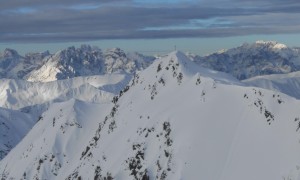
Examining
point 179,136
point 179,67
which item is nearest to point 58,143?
point 179,67

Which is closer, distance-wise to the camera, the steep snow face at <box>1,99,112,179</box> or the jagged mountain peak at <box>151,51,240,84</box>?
the jagged mountain peak at <box>151,51,240,84</box>

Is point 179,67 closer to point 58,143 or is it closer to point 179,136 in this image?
point 179,136

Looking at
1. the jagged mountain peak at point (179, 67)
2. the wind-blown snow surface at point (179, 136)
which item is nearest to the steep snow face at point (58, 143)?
the wind-blown snow surface at point (179, 136)

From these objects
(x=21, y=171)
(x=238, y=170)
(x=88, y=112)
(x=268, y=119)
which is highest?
(x=268, y=119)

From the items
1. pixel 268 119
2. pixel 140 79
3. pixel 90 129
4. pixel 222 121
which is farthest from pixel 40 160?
pixel 268 119

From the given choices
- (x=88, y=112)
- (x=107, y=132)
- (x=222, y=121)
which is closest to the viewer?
(x=222, y=121)

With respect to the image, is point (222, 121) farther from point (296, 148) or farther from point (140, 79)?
point (140, 79)

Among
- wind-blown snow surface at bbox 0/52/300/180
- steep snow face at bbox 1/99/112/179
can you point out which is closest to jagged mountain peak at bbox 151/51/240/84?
wind-blown snow surface at bbox 0/52/300/180

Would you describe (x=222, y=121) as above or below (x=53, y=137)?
above

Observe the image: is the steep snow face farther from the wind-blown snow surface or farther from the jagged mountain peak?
the jagged mountain peak
